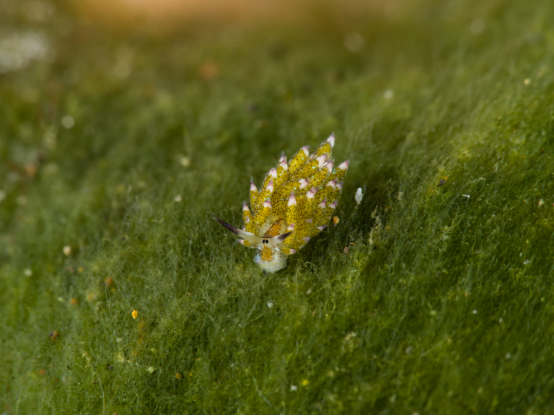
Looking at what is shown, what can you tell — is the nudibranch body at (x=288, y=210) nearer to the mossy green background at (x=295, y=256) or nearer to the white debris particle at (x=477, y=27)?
the mossy green background at (x=295, y=256)

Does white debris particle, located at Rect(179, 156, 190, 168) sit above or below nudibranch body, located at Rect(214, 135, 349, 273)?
below

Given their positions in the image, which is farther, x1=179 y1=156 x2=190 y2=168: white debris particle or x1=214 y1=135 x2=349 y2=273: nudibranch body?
x1=179 y1=156 x2=190 y2=168: white debris particle

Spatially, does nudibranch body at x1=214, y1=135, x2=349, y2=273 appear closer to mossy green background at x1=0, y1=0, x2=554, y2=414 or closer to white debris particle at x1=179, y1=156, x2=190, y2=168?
mossy green background at x1=0, y1=0, x2=554, y2=414

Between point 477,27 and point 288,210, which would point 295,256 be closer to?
point 288,210

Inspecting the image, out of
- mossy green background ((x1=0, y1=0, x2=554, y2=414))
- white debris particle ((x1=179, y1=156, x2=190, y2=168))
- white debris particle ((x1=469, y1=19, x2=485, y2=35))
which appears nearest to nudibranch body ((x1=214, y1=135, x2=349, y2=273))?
mossy green background ((x1=0, y1=0, x2=554, y2=414))

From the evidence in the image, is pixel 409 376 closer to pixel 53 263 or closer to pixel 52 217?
pixel 53 263

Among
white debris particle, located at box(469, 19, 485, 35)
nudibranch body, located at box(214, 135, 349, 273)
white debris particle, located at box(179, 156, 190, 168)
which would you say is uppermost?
white debris particle, located at box(469, 19, 485, 35)
